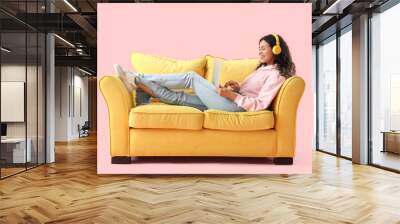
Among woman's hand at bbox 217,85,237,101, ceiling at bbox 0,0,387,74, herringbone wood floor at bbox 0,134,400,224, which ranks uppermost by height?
ceiling at bbox 0,0,387,74

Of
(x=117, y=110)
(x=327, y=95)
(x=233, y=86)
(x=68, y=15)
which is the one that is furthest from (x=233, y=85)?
(x=327, y=95)

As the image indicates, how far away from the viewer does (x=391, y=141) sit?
5.70m

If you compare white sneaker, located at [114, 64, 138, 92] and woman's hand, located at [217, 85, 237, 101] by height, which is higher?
white sneaker, located at [114, 64, 138, 92]

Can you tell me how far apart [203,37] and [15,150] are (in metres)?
3.59

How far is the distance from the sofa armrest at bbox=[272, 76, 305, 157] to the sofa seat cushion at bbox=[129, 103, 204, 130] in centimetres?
78

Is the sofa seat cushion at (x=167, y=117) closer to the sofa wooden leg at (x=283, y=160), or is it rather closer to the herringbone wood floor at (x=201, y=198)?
the herringbone wood floor at (x=201, y=198)

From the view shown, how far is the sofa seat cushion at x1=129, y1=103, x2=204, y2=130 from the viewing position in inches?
155

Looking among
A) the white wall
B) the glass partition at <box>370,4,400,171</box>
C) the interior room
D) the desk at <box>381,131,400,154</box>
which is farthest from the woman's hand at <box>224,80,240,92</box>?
the white wall

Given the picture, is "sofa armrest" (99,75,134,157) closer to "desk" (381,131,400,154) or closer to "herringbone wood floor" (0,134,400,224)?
"herringbone wood floor" (0,134,400,224)

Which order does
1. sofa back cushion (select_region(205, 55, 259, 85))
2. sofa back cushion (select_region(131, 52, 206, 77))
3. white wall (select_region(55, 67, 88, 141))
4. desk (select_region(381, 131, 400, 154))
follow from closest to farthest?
1. sofa back cushion (select_region(131, 52, 206, 77))
2. sofa back cushion (select_region(205, 55, 259, 85))
3. desk (select_region(381, 131, 400, 154))
4. white wall (select_region(55, 67, 88, 141))

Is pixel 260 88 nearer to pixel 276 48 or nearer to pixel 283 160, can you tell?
pixel 276 48

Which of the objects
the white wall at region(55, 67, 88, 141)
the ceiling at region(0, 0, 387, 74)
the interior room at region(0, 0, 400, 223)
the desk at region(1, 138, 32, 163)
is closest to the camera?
the interior room at region(0, 0, 400, 223)

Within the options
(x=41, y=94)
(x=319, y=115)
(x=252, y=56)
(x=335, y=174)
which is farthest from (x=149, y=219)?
(x=319, y=115)

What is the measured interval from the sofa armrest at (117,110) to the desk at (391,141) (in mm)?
3784
